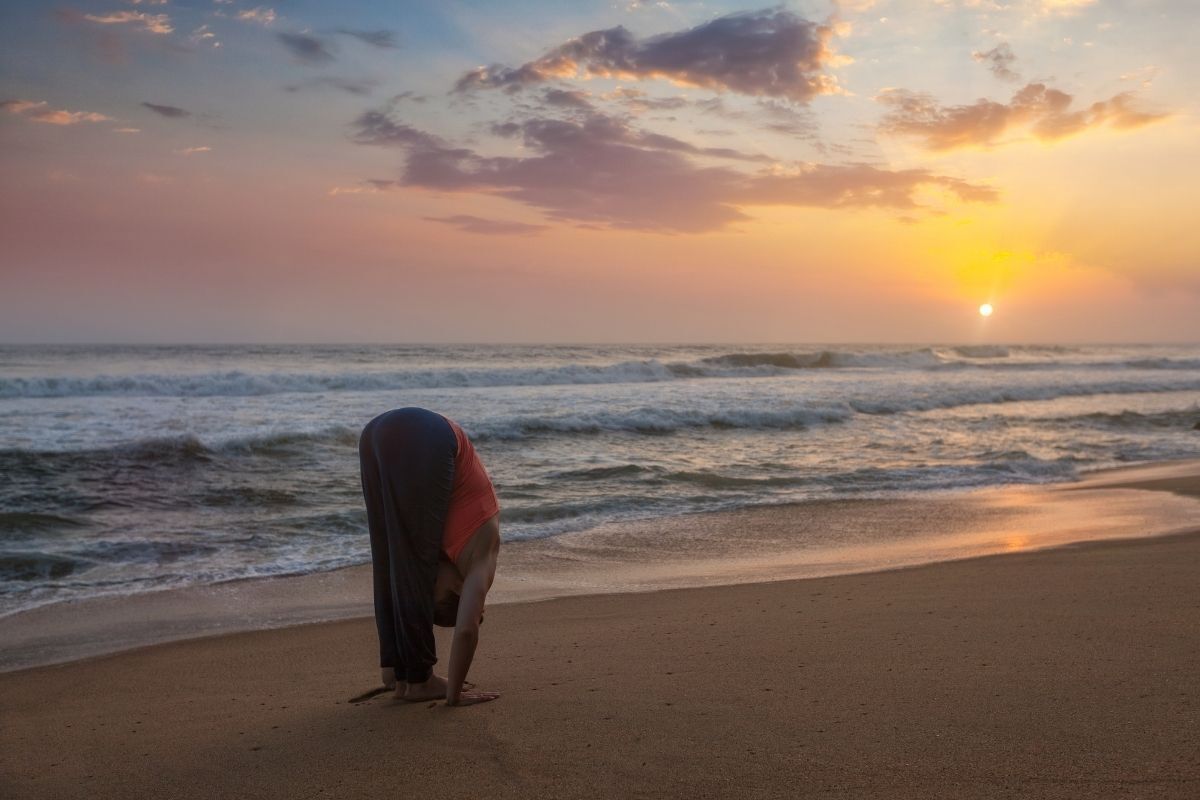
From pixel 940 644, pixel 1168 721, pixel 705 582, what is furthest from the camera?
pixel 705 582

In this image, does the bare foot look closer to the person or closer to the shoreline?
the person

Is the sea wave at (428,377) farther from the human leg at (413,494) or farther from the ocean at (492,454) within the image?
the human leg at (413,494)

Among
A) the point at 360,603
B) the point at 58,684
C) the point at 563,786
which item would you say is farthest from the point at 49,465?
the point at 563,786

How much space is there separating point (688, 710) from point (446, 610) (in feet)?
3.68

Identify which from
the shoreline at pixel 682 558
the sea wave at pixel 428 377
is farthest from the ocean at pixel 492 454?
the shoreline at pixel 682 558

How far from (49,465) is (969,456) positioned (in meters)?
15.1

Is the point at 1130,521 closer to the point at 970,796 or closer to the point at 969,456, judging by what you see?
the point at 969,456

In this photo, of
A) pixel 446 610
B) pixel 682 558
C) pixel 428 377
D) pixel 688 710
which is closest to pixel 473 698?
pixel 446 610

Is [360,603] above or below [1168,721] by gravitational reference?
below

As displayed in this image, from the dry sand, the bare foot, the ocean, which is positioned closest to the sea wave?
the ocean

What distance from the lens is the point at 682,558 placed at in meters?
8.72

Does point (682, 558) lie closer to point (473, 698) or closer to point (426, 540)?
point (473, 698)

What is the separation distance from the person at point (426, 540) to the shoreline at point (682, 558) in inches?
109

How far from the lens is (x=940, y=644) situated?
475 cm
